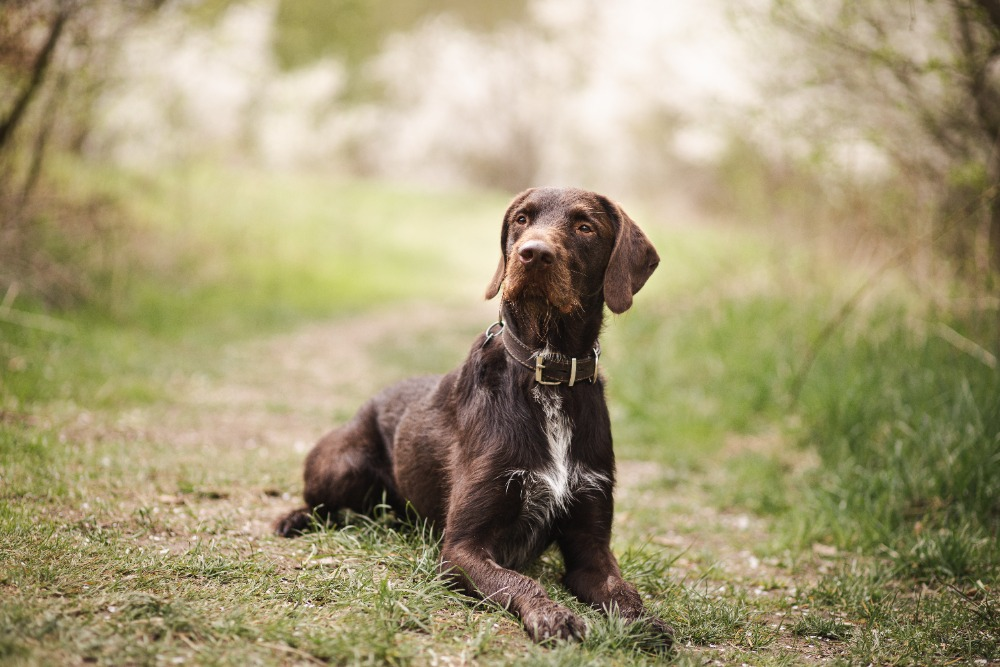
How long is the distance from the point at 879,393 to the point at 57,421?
554 cm

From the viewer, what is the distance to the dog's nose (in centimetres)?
319

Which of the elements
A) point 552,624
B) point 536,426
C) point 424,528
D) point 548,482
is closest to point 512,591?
point 552,624

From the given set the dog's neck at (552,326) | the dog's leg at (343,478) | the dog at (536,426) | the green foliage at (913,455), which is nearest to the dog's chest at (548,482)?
the dog at (536,426)

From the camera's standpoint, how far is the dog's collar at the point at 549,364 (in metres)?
3.41

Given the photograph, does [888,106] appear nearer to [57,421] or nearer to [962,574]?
[962,574]

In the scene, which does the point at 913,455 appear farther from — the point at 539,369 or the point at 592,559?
the point at 539,369

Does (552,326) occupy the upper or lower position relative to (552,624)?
upper

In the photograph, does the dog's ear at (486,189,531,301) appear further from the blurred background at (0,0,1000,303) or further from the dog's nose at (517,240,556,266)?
the blurred background at (0,0,1000,303)

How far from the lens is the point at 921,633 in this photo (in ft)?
11.2

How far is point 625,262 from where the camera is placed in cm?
358

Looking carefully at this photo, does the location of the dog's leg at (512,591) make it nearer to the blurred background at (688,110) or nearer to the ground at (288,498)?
the ground at (288,498)

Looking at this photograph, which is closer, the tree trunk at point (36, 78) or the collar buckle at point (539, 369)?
the collar buckle at point (539, 369)

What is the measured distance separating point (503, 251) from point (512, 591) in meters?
1.57

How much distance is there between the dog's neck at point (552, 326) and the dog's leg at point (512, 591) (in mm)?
880
